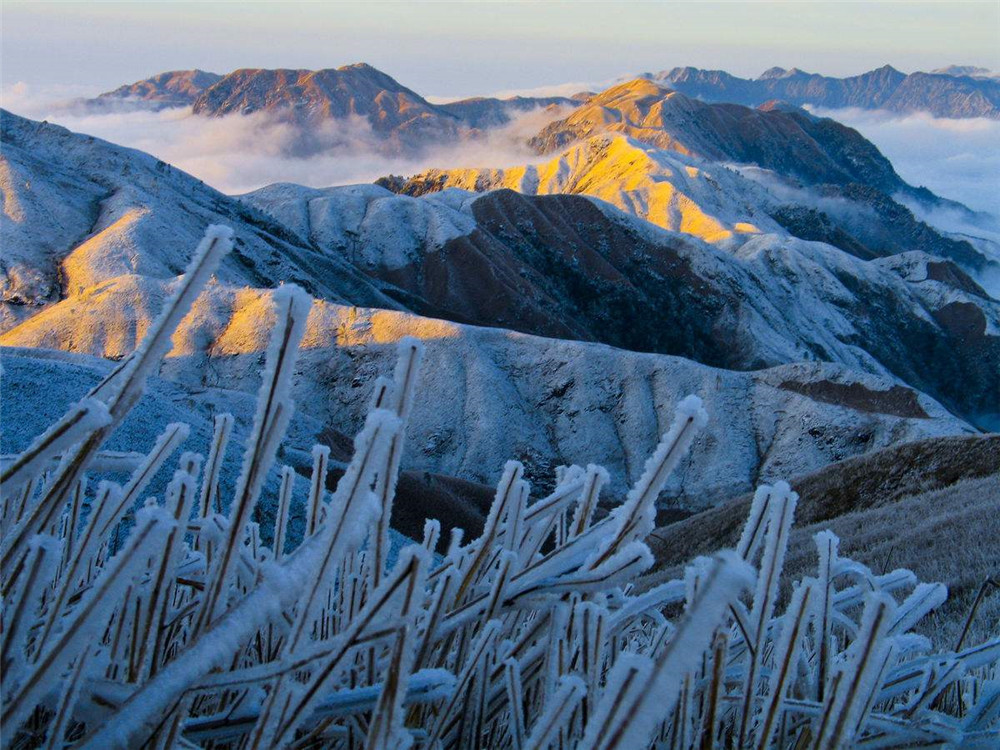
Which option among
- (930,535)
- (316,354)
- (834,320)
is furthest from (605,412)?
(834,320)

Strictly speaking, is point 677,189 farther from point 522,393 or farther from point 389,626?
point 389,626

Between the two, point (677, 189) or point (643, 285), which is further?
point (677, 189)

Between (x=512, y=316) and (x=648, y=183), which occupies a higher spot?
(x=648, y=183)

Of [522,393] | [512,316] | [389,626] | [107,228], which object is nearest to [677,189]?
[512,316]

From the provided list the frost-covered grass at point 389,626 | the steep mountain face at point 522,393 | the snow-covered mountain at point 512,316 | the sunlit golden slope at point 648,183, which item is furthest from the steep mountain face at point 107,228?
the sunlit golden slope at point 648,183

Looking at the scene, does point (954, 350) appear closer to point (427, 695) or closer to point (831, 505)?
point (831, 505)
